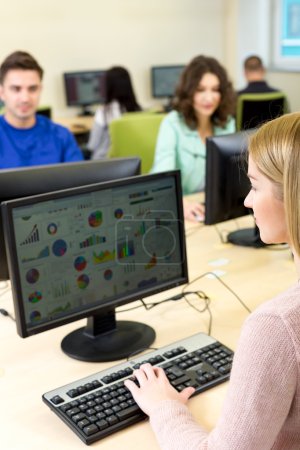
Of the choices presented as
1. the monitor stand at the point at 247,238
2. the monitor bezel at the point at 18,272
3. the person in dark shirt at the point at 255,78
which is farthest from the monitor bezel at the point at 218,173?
the person in dark shirt at the point at 255,78

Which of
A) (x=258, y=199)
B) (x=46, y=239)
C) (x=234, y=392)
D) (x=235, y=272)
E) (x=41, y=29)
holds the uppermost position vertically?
(x=41, y=29)

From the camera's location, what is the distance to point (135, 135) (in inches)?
129

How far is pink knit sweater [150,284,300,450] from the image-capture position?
969mm

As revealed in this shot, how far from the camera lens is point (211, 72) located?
3092mm

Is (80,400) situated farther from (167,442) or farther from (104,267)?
(104,267)

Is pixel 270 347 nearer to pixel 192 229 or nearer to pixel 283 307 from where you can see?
pixel 283 307

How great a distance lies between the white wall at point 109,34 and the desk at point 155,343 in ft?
11.6

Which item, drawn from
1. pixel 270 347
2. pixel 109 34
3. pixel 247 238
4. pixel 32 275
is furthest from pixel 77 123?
pixel 270 347

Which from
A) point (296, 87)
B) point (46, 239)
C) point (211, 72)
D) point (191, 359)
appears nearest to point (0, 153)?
point (211, 72)

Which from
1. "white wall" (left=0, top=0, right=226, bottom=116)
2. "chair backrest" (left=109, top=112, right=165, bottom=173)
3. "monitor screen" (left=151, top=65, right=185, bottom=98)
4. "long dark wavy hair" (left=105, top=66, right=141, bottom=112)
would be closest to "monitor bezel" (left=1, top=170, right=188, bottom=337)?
"chair backrest" (left=109, top=112, right=165, bottom=173)

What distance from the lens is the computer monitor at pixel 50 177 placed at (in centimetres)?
169

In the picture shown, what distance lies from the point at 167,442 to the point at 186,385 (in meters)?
0.23

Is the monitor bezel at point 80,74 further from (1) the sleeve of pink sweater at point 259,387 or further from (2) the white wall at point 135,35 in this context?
(1) the sleeve of pink sweater at point 259,387

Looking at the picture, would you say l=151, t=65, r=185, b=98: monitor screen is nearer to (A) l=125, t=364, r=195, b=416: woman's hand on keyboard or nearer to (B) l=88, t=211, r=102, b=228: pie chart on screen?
(B) l=88, t=211, r=102, b=228: pie chart on screen
